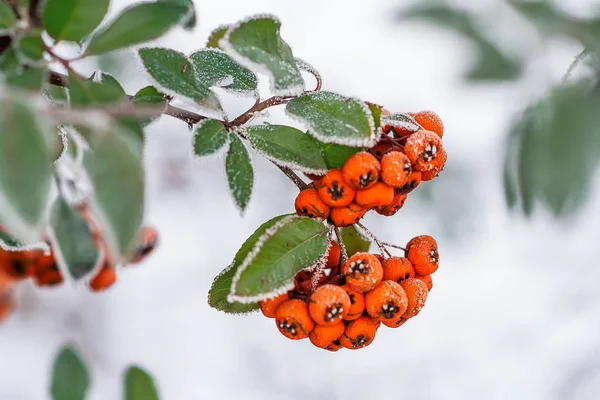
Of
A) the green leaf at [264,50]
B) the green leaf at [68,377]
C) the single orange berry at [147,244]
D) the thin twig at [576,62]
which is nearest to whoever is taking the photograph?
the thin twig at [576,62]

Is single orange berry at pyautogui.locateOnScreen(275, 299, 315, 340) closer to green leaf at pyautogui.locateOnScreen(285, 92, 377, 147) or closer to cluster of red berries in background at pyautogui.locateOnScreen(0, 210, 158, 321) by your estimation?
green leaf at pyautogui.locateOnScreen(285, 92, 377, 147)

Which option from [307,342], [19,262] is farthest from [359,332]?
[307,342]

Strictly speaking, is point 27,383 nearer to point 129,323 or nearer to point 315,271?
point 129,323

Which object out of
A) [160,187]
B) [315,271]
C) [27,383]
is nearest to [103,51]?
[315,271]

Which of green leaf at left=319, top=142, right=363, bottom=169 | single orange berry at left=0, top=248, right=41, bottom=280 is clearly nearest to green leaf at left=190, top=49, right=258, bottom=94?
green leaf at left=319, top=142, right=363, bottom=169

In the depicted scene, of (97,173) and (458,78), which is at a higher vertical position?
(458,78)

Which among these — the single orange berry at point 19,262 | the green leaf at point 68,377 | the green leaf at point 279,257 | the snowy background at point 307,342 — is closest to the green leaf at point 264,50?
the green leaf at point 279,257

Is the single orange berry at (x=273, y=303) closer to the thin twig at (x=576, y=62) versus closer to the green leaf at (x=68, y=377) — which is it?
the green leaf at (x=68, y=377)
